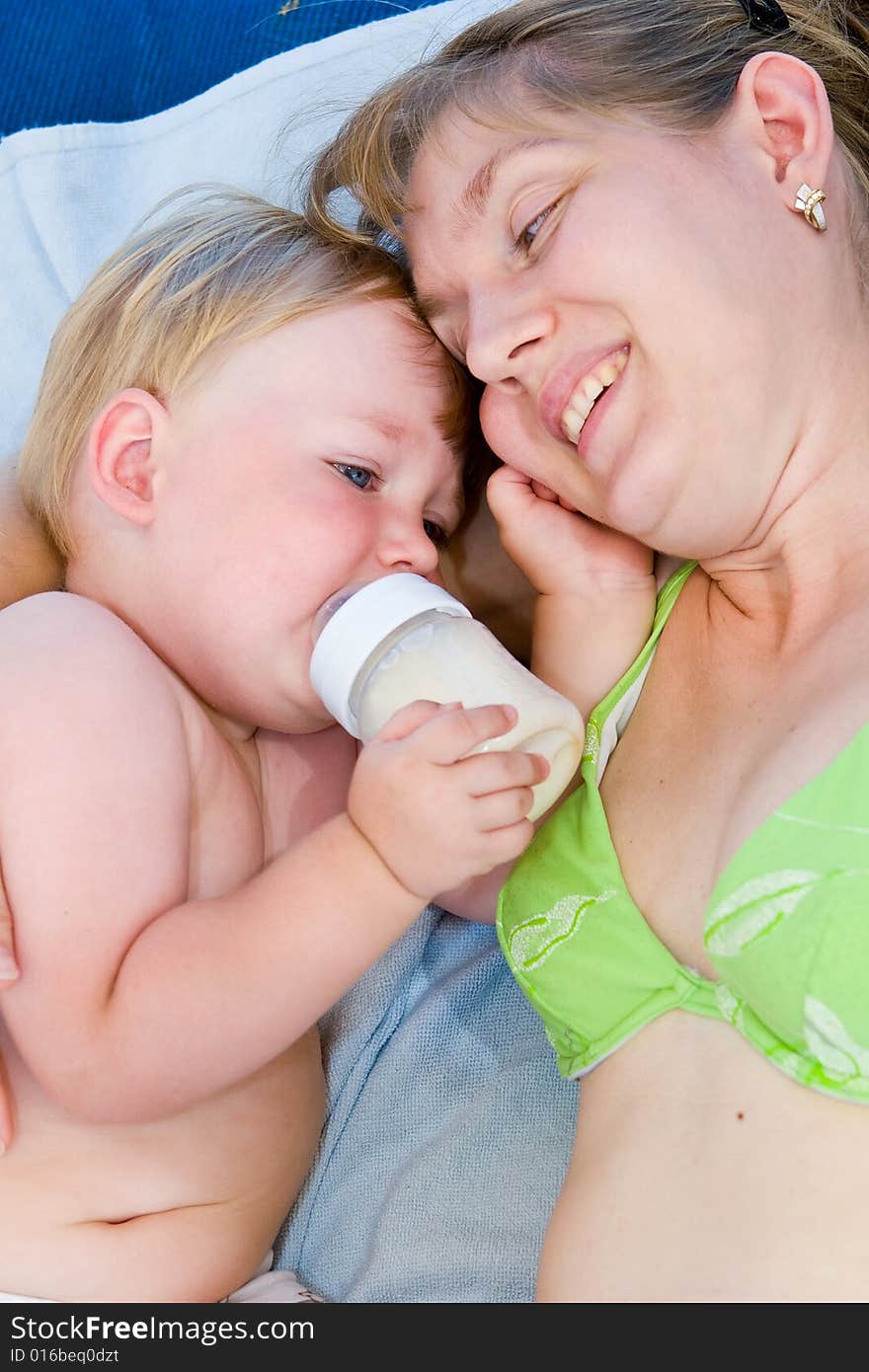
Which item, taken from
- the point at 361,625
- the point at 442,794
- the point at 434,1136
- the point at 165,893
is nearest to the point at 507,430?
the point at 361,625

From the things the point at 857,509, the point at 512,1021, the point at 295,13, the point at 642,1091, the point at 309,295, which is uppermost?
the point at 295,13

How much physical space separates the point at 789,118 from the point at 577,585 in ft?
1.56

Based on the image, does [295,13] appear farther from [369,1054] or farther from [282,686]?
[369,1054]

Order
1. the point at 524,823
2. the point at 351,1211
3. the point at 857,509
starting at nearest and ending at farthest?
the point at 524,823
the point at 857,509
the point at 351,1211

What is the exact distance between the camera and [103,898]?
1.20 m

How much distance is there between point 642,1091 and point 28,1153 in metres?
0.57

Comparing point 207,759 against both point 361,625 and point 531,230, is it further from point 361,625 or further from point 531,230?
point 531,230

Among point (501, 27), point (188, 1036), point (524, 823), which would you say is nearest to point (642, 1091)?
point (524, 823)

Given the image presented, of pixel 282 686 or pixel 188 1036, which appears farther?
pixel 282 686

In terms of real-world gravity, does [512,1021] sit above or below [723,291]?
below

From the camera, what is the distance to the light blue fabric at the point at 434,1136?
4.68 ft

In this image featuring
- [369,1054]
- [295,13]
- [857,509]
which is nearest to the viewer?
[857,509]

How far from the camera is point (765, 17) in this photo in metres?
1.37

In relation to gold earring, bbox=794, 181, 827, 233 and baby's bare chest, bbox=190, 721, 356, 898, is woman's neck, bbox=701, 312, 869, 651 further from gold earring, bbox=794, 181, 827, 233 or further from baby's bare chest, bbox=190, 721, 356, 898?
baby's bare chest, bbox=190, 721, 356, 898
